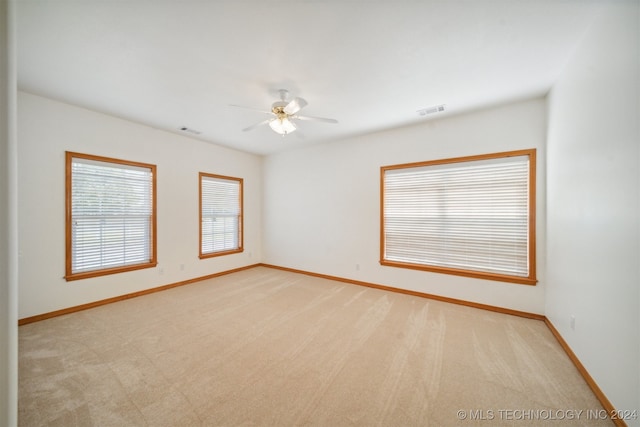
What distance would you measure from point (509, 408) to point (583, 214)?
1677 millimetres

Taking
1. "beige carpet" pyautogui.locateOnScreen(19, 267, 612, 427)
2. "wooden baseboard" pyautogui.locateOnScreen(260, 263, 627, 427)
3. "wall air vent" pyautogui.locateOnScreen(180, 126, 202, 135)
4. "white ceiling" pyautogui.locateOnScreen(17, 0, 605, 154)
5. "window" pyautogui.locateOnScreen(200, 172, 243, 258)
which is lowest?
"beige carpet" pyautogui.locateOnScreen(19, 267, 612, 427)

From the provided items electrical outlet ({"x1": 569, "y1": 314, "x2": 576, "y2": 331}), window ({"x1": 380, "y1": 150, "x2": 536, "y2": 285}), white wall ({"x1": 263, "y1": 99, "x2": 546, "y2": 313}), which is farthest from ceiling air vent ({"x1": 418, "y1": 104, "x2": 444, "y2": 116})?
electrical outlet ({"x1": 569, "y1": 314, "x2": 576, "y2": 331})

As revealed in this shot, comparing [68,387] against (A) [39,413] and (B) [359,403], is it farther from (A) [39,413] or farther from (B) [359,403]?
(B) [359,403]

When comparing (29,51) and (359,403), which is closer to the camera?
(359,403)

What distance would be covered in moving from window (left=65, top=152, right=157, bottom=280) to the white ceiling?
0.91 m

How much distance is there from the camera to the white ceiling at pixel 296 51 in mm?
1696

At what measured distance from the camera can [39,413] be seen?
5.30 feet

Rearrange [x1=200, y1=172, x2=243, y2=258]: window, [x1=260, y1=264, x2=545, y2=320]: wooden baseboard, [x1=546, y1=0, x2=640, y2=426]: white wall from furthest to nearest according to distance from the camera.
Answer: [x1=200, y1=172, x2=243, y2=258]: window, [x1=260, y1=264, x2=545, y2=320]: wooden baseboard, [x1=546, y1=0, x2=640, y2=426]: white wall

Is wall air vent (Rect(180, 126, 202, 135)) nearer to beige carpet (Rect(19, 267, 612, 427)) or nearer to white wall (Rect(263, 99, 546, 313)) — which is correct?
white wall (Rect(263, 99, 546, 313))

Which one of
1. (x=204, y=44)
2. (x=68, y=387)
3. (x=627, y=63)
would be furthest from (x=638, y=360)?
(x=68, y=387)

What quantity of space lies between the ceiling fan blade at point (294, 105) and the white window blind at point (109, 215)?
287 centimetres

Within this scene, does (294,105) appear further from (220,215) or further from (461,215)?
(220,215)

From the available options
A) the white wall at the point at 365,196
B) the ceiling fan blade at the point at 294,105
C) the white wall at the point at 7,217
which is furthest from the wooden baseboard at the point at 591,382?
the ceiling fan blade at the point at 294,105

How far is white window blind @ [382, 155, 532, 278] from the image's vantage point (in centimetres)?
314
